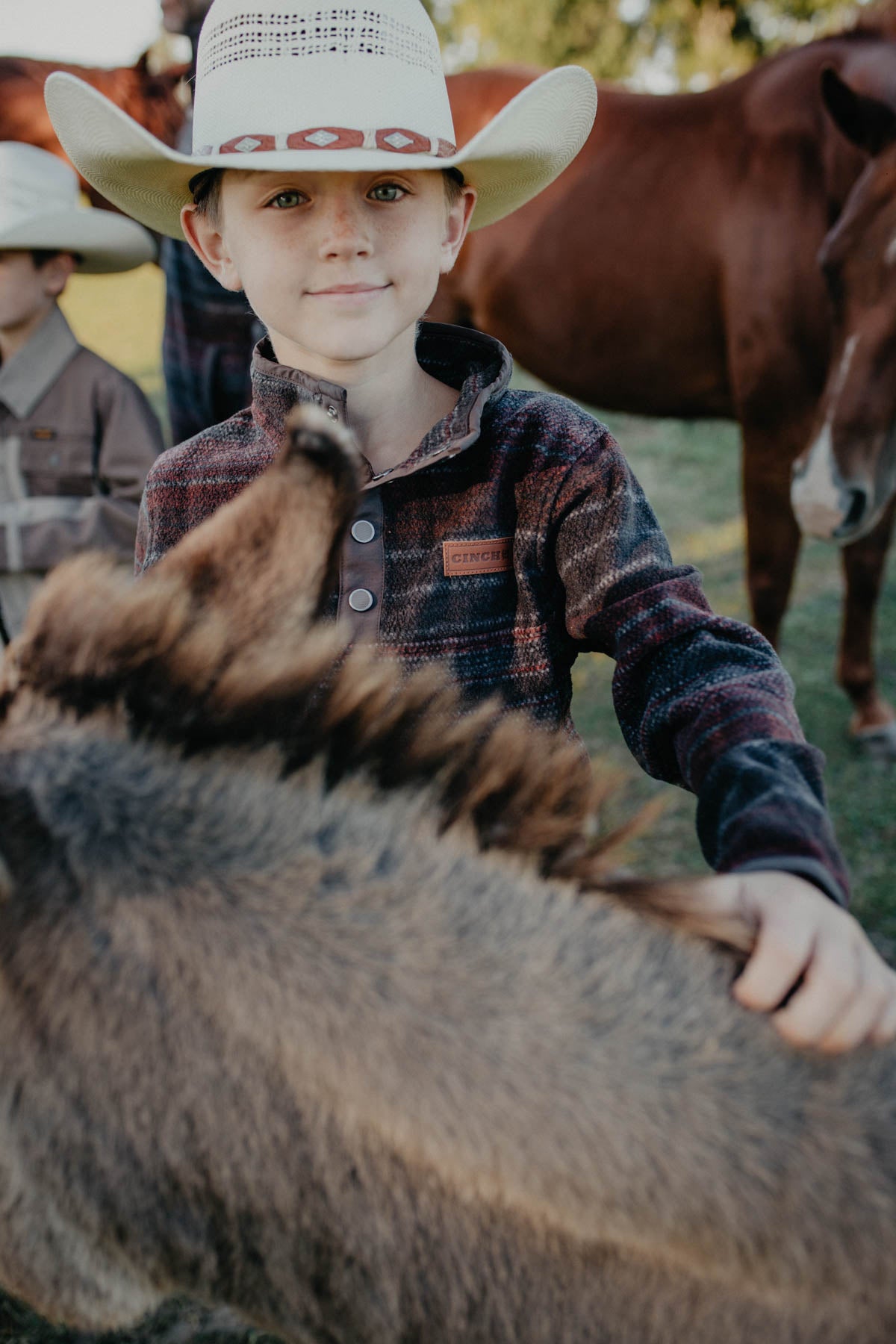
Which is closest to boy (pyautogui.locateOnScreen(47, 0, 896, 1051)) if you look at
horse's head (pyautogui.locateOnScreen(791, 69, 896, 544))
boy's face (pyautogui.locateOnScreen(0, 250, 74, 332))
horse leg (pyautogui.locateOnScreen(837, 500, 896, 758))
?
boy's face (pyautogui.locateOnScreen(0, 250, 74, 332))

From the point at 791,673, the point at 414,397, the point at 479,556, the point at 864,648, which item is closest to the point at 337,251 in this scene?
the point at 414,397

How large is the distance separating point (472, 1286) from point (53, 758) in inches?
19.8

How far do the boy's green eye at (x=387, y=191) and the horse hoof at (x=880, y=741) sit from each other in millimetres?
3300

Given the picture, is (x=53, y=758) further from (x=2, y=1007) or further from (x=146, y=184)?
(x=146, y=184)

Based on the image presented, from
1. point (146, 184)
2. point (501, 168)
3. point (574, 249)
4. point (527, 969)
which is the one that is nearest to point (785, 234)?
point (574, 249)

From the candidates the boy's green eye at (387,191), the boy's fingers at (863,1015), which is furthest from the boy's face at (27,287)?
the boy's fingers at (863,1015)

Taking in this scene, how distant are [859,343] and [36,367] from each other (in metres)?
2.31

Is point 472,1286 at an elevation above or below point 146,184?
below

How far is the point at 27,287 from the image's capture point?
9.09 feet

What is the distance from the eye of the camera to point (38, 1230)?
0.80m

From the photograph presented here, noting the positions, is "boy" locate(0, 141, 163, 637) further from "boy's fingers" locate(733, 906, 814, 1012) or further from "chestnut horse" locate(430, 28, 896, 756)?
"boy's fingers" locate(733, 906, 814, 1012)

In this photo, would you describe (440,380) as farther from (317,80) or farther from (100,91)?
(100,91)

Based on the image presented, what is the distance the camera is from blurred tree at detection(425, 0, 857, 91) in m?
13.0

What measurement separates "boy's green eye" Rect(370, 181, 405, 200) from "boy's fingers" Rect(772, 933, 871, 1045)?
3.34 ft
